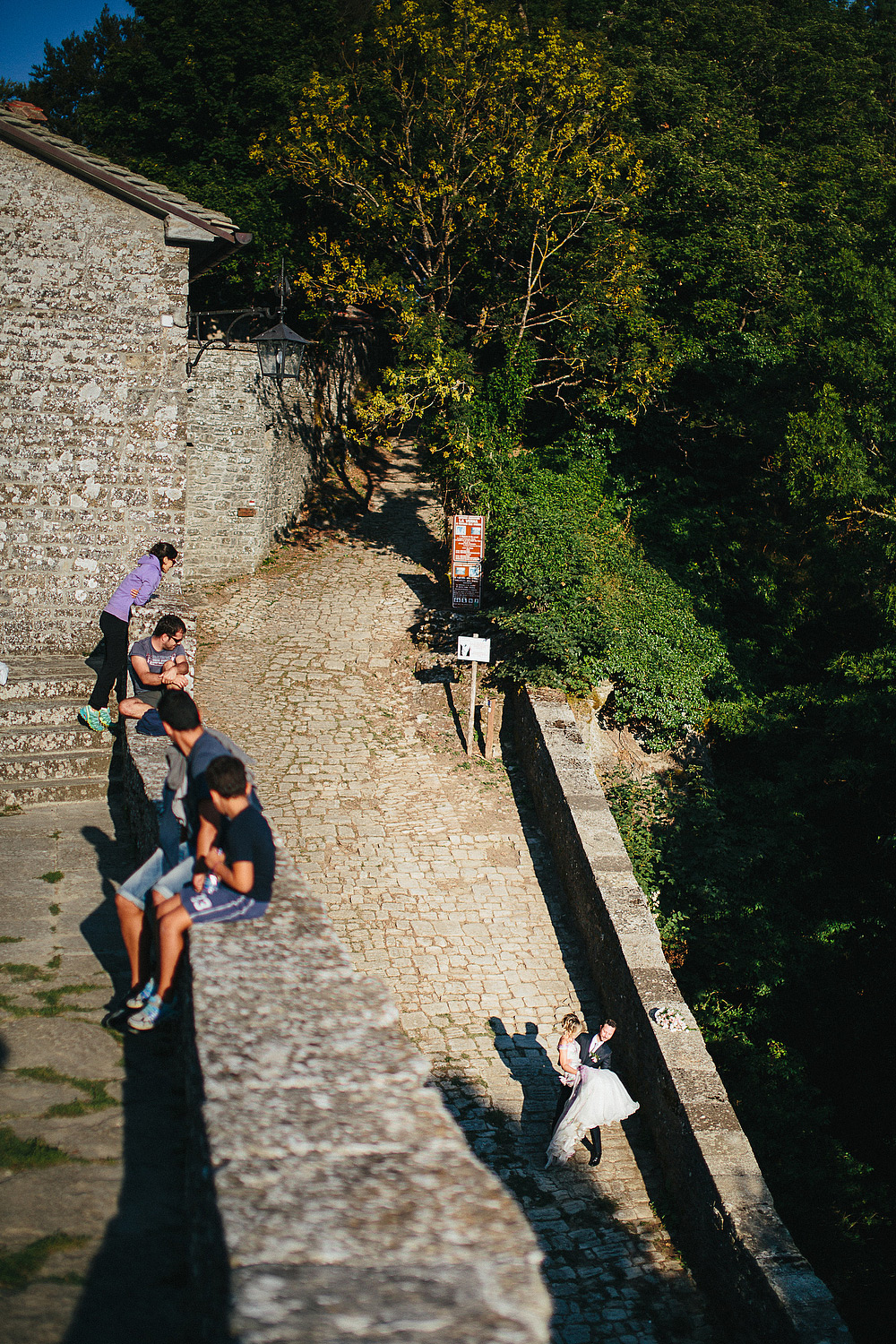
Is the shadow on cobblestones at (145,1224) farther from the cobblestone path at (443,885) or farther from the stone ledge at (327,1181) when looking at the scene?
the cobblestone path at (443,885)

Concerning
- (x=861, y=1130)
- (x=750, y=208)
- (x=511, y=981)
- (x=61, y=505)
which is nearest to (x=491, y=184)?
(x=750, y=208)

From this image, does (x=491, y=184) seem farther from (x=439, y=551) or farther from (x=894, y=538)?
(x=894, y=538)

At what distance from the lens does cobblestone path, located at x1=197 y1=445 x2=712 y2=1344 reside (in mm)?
5848

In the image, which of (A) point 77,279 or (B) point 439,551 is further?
(B) point 439,551

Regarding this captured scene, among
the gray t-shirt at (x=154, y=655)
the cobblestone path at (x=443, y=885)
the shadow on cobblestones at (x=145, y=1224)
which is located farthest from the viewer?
the gray t-shirt at (x=154, y=655)

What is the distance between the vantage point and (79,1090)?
3.82 meters

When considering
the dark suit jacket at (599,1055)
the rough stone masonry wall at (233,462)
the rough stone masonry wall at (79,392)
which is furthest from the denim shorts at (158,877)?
the rough stone masonry wall at (233,462)

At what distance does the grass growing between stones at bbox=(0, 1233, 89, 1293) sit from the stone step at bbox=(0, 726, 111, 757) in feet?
16.0

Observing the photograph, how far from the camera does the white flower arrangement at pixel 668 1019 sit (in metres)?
6.67

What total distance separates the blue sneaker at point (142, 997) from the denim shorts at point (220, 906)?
698 mm

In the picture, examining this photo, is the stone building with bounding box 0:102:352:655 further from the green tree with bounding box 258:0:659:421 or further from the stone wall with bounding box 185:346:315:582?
the stone wall with bounding box 185:346:315:582

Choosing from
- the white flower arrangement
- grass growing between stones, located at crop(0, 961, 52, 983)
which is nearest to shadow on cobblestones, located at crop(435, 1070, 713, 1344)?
the white flower arrangement

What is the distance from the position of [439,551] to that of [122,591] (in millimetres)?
9112

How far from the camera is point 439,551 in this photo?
16391mm
